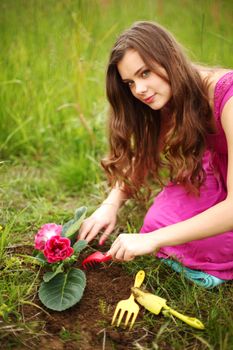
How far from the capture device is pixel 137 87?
1.75 metres

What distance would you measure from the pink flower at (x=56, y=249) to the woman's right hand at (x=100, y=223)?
0.28 meters

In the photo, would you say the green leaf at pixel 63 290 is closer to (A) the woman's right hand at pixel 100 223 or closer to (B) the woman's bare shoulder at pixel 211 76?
(A) the woman's right hand at pixel 100 223

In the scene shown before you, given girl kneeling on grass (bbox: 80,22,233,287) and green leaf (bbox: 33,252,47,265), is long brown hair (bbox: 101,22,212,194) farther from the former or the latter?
green leaf (bbox: 33,252,47,265)

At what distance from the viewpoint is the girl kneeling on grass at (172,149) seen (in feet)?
5.44

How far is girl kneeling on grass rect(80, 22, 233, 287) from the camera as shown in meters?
1.66

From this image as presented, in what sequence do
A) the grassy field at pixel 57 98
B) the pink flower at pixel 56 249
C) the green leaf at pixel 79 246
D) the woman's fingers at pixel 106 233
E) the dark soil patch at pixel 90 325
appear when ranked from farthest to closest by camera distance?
the grassy field at pixel 57 98, the woman's fingers at pixel 106 233, the green leaf at pixel 79 246, the pink flower at pixel 56 249, the dark soil patch at pixel 90 325

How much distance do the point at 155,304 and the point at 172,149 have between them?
67cm

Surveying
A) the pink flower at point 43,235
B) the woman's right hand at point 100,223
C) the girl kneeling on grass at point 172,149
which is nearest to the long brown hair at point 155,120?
the girl kneeling on grass at point 172,149

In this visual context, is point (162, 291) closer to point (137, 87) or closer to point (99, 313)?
point (99, 313)

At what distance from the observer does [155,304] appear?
5.14 ft

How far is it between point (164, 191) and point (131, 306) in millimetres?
781

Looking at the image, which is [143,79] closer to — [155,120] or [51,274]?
[155,120]

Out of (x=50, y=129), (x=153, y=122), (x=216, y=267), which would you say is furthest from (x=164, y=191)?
(x=50, y=129)

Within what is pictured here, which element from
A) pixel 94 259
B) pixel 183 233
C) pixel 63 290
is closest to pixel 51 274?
pixel 63 290
